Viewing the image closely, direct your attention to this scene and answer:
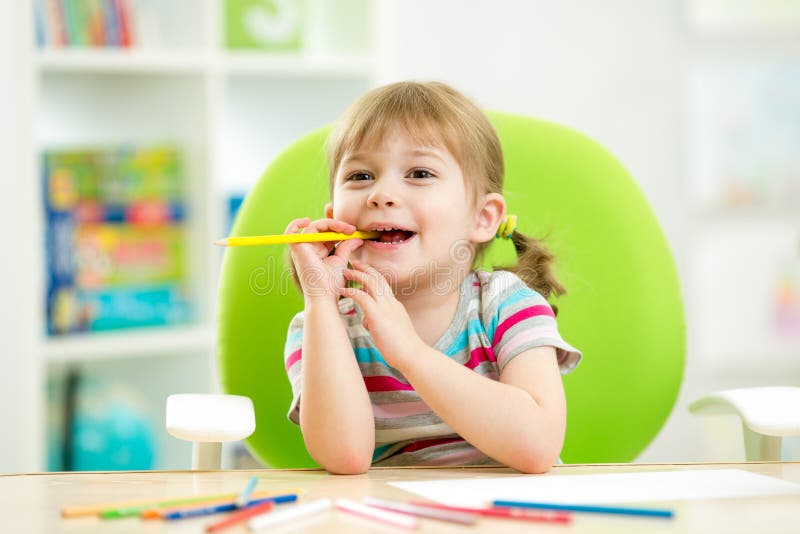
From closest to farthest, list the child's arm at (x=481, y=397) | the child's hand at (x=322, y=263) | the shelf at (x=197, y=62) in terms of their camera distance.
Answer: the child's arm at (x=481, y=397) → the child's hand at (x=322, y=263) → the shelf at (x=197, y=62)

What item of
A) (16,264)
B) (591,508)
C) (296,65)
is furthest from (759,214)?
(591,508)

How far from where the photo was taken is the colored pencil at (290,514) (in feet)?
2.22

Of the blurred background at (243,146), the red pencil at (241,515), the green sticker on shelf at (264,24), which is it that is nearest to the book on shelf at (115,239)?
the blurred background at (243,146)

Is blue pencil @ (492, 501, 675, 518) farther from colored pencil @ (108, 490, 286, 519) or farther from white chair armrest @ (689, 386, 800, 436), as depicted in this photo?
white chair armrest @ (689, 386, 800, 436)

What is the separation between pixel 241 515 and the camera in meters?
0.69

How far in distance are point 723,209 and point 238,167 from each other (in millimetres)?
1519

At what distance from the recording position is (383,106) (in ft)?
3.71

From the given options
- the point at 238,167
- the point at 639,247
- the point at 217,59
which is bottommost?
the point at 639,247

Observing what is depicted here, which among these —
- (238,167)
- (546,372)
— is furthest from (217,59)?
(546,372)

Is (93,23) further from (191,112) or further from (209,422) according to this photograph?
(209,422)

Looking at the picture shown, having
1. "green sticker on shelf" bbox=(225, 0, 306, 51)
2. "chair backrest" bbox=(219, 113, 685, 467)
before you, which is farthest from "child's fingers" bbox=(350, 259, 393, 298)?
"green sticker on shelf" bbox=(225, 0, 306, 51)

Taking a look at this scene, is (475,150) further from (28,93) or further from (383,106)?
(28,93)

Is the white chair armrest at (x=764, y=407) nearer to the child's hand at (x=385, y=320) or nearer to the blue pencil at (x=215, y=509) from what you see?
the child's hand at (x=385, y=320)

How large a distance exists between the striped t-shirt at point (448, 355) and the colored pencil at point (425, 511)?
379mm
